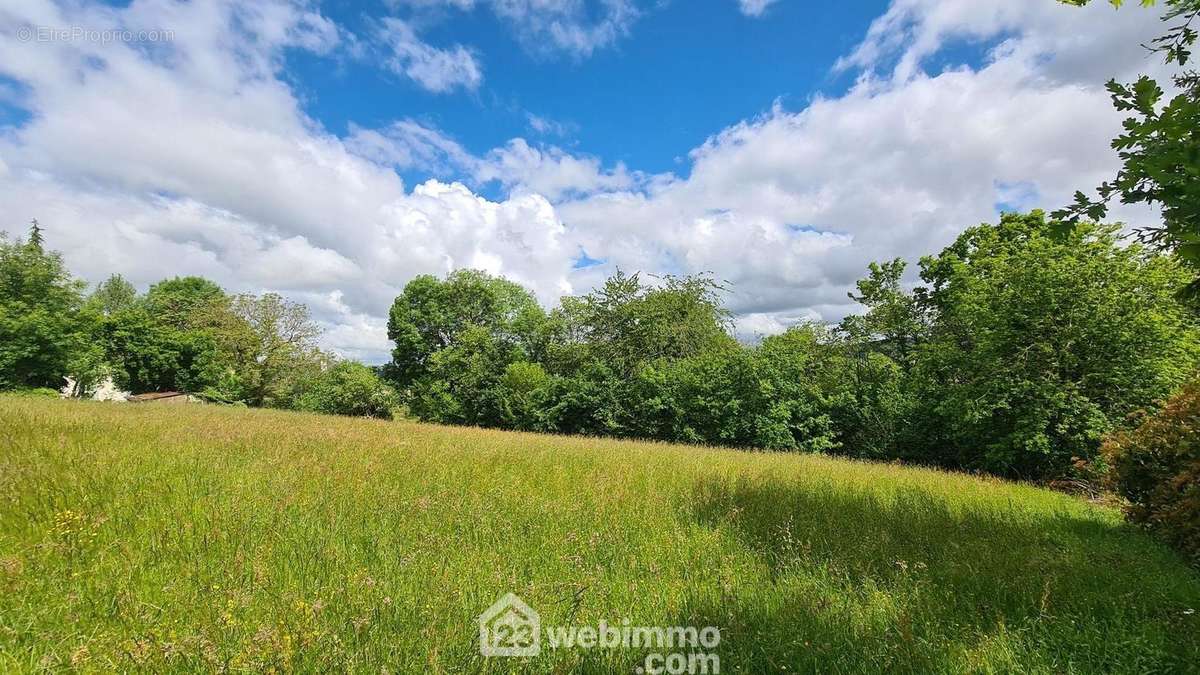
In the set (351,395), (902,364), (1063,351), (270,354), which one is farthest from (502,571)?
(270,354)

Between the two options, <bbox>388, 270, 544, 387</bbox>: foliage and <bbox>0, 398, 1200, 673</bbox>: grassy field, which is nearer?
<bbox>0, 398, 1200, 673</bbox>: grassy field

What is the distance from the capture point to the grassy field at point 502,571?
264 centimetres

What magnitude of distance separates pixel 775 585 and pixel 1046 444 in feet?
45.3

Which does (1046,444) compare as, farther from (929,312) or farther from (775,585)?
(775,585)

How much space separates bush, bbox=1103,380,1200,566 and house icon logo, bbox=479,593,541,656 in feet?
22.8

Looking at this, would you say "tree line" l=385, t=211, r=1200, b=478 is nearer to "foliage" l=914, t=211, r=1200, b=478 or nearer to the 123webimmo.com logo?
"foliage" l=914, t=211, r=1200, b=478

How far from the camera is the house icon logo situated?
2689 mm

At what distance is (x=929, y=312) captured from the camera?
72.6ft

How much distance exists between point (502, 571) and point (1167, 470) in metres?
8.52

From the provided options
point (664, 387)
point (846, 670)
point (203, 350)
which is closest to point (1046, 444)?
point (664, 387)

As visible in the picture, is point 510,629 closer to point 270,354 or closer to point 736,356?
point 736,356

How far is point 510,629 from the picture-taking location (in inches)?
115

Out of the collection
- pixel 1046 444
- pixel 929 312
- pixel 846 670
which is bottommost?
pixel 846 670

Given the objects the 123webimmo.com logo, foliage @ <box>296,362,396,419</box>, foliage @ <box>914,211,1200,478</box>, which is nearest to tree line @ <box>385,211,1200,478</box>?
foliage @ <box>914,211,1200,478</box>
